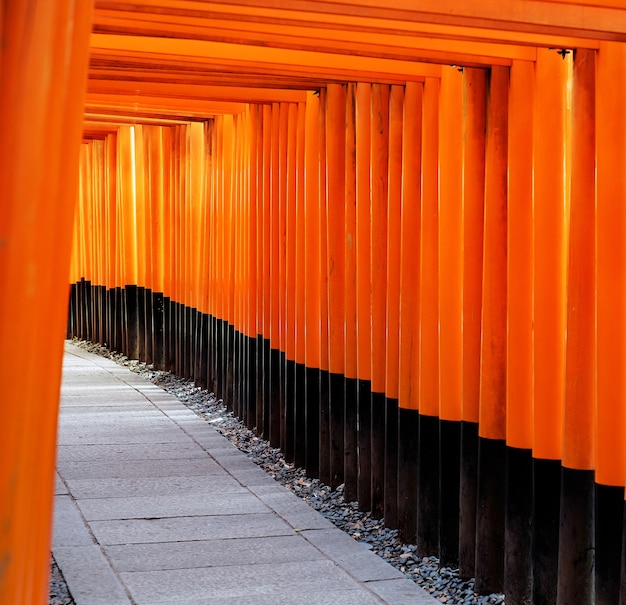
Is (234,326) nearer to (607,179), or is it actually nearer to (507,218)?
(507,218)

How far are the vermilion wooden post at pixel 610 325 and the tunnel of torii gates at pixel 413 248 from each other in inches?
0.4

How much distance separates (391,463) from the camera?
6.91 metres

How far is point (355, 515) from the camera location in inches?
288

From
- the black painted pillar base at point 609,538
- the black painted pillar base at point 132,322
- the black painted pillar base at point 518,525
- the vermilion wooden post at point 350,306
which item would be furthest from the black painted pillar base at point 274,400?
the black painted pillar base at point 132,322

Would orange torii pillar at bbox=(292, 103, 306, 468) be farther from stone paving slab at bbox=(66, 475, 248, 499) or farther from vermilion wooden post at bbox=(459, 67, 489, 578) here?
vermilion wooden post at bbox=(459, 67, 489, 578)

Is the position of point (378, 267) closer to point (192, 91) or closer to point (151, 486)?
point (192, 91)

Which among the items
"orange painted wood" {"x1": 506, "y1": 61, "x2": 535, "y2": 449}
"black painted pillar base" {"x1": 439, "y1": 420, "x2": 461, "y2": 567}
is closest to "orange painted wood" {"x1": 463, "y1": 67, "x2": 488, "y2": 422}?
"black painted pillar base" {"x1": 439, "y1": 420, "x2": 461, "y2": 567}

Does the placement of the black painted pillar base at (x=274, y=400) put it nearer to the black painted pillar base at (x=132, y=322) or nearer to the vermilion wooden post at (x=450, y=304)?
the vermilion wooden post at (x=450, y=304)

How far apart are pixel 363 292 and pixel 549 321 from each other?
2411 mm

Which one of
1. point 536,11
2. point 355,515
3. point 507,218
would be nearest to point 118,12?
point 536,11

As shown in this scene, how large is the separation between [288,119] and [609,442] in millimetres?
5197

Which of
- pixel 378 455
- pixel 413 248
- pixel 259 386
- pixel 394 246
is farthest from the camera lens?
pixel 259 386

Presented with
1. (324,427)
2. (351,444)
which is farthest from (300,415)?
(351,444)

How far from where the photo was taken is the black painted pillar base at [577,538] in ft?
15.6
